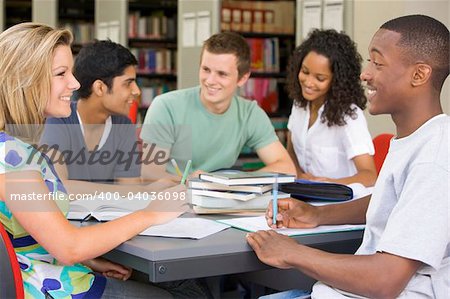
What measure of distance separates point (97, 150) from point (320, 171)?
1018 millimetres

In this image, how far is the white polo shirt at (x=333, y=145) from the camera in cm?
299

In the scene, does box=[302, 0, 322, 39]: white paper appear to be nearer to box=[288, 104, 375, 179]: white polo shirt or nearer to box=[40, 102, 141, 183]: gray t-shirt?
box=[288, 104, 375, 179]: white polo shirt

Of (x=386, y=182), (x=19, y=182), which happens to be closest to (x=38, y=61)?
(x=19, y=182)

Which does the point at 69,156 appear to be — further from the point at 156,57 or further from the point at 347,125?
the point at 156,57

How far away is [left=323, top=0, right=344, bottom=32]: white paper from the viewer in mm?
4852

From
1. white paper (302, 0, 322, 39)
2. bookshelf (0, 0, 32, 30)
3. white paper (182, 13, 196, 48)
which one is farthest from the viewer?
bookshelf (0, 0, 32, 30)

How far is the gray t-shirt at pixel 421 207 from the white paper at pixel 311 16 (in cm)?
358

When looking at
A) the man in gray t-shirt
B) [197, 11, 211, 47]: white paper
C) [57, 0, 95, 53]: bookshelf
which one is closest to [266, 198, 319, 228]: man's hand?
the man in gray t-shirt

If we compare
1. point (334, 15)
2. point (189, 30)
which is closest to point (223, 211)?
point (334, 15)

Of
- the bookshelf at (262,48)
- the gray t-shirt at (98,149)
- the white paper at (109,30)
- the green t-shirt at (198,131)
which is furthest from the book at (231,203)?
the white paper at (109,30)

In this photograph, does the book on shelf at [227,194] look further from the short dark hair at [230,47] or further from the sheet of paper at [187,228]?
the short dark hair at [230,47]

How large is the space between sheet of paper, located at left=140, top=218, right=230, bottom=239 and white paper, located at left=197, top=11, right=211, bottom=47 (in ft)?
13.1

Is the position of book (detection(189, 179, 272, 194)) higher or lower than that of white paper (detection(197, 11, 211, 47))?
lower

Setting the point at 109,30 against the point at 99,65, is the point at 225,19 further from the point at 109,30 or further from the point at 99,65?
the point at 99,65
